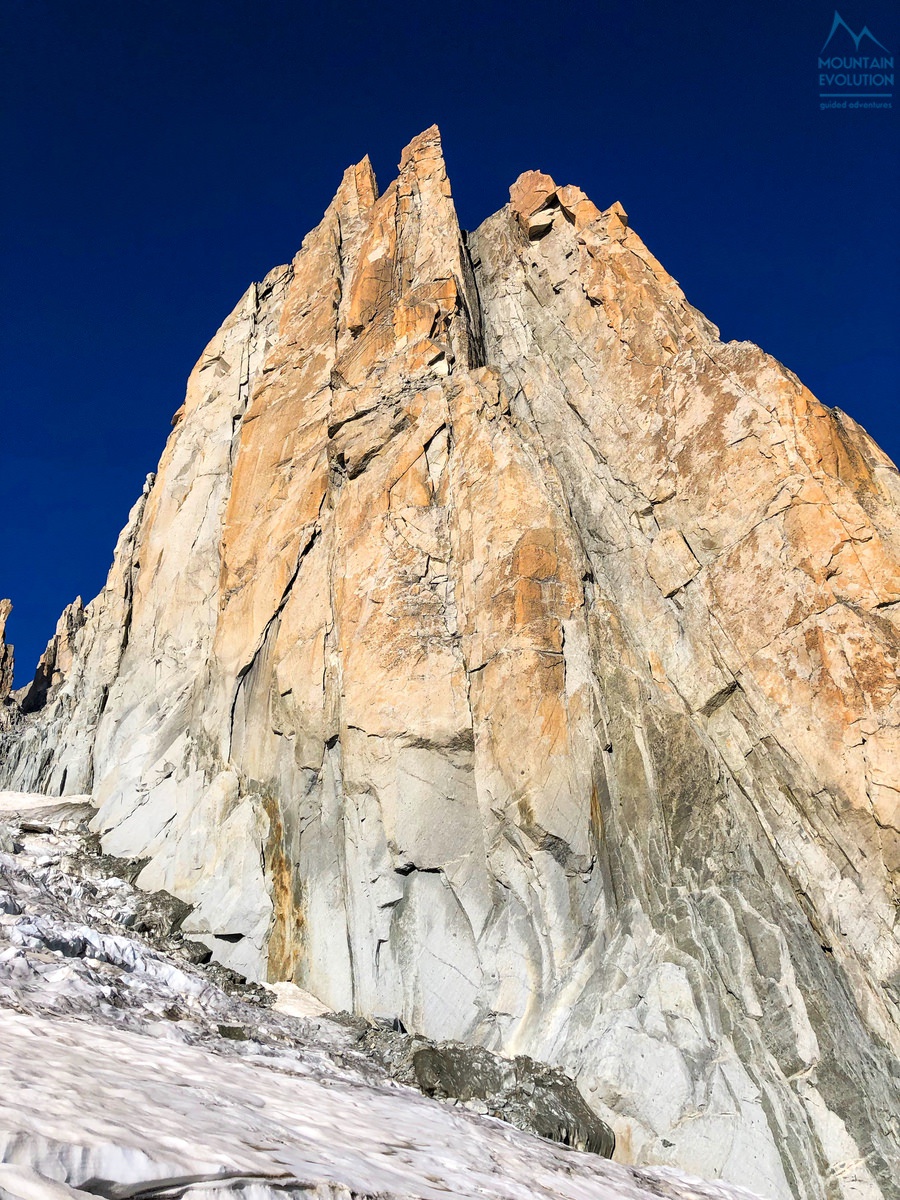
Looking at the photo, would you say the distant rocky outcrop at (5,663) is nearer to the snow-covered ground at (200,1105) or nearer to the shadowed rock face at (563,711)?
the shadowed rock face at (563,711)

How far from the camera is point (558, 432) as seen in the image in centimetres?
3020

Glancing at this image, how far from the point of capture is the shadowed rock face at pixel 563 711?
1820 centimetres

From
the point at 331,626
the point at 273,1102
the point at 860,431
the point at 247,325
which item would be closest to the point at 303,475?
the point at 331,626

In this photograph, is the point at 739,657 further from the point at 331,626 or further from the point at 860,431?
the point at 331,626

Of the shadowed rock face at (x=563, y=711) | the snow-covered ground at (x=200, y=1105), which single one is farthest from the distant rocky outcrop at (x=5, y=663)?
the snow-covered ground at (x=200, y=1105)

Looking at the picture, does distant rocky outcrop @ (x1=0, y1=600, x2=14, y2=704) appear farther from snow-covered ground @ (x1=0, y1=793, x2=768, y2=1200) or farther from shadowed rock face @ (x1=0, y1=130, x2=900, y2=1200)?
snow-covered ground @ (x1=0, y1=793, x2=768, y2=1200)

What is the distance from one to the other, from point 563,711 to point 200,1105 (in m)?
15.1

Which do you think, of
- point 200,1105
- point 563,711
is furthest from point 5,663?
point 200,1105

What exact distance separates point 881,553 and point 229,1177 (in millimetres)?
20615

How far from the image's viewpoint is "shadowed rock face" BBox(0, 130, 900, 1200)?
1820 centimetres

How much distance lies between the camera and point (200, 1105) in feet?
30.6

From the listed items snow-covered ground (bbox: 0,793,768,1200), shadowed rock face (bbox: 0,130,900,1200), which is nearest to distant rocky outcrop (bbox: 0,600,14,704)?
shadowed rock face (bbox: 0,130,900,1200)

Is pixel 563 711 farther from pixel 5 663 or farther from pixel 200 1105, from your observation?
pixel 5 663

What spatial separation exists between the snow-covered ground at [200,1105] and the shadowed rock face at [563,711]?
9.81ft
